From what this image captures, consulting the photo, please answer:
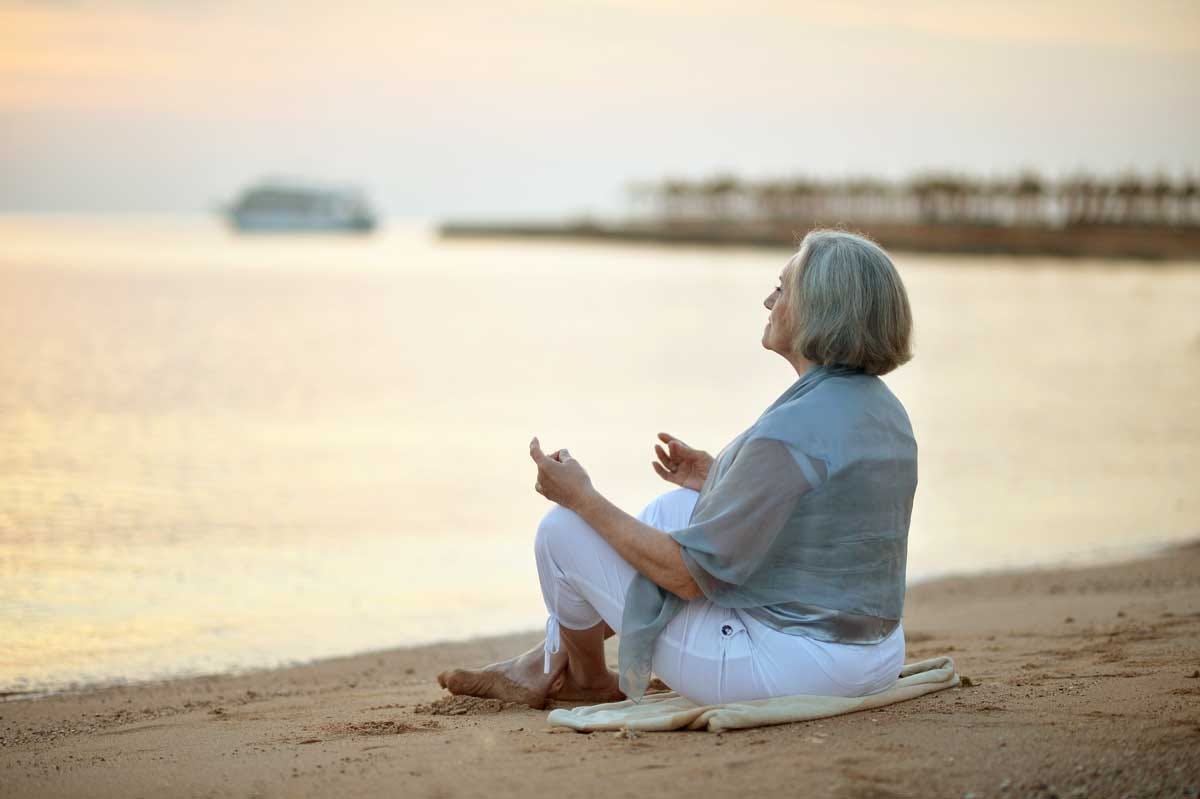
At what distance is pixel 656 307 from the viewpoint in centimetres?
3781

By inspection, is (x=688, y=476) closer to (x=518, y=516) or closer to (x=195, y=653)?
(x=195, y=653)

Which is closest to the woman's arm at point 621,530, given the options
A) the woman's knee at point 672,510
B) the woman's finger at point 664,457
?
the woman's knee at point 672,510

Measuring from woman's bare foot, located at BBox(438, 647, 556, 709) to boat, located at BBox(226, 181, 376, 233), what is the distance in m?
107

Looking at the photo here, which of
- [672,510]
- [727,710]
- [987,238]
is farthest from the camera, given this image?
[987,238]

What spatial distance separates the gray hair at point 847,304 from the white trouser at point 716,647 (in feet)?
2.06

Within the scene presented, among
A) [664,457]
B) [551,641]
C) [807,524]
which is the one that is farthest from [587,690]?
[807,524]

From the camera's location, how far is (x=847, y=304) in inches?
→ 117

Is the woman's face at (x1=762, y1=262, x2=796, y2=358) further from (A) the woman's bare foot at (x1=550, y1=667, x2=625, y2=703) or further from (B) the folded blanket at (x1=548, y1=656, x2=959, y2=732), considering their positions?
(A) the woman's bare foot at (x1=550, y1=667, x2=625, y2=703)

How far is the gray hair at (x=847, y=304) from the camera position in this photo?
2967 millimetres

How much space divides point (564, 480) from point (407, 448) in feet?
31.6

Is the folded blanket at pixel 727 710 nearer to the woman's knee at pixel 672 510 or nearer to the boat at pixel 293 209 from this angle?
the woman's knee at pixel 672 510

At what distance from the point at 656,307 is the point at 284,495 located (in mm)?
28564

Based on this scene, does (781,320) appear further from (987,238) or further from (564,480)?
(987,238)

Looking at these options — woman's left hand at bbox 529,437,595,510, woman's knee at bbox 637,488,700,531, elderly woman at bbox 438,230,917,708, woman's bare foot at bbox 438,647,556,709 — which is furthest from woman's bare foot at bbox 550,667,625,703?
woman's left hand at bbox 529,437,595,510
